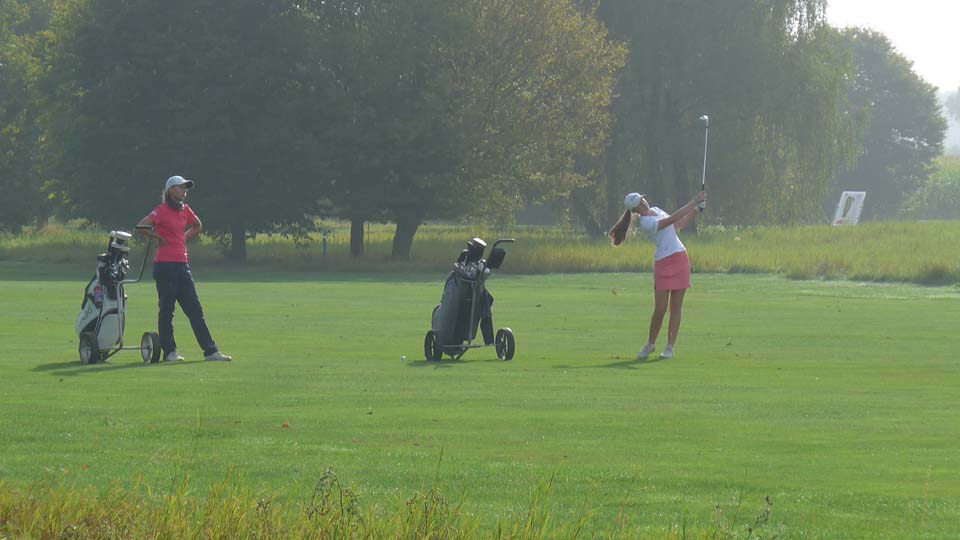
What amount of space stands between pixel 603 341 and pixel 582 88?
40439 millimetres

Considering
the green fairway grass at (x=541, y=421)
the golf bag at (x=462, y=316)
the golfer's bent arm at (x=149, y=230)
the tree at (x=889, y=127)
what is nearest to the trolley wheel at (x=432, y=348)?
the golf bag at (x=462, y=316)

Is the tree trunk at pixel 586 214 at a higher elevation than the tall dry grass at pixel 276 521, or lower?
higher

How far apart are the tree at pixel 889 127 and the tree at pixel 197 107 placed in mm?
83248

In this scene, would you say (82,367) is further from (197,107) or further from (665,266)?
(197,107)

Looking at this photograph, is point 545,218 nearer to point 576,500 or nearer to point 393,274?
point 393,274

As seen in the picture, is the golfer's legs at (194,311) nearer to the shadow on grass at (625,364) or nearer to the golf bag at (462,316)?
the golf bag at (462,316)

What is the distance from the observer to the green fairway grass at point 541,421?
945cm

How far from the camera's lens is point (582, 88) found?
63.1 meters

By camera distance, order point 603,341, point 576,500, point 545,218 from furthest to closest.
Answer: point 545,218 < point 603,341 < point 576,500

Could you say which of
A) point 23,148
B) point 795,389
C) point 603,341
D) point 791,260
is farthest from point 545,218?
point 795,389

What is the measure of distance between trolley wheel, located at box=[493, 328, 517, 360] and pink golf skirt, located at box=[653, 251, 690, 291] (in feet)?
6.60

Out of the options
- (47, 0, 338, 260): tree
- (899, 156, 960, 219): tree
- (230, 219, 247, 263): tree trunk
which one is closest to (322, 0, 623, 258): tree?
(47, 0, 338, 260): tree

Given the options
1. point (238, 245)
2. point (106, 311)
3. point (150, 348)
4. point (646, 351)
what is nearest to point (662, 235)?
point (646, 351)

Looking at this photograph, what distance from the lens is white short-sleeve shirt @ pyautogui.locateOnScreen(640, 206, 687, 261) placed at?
64.8ft
